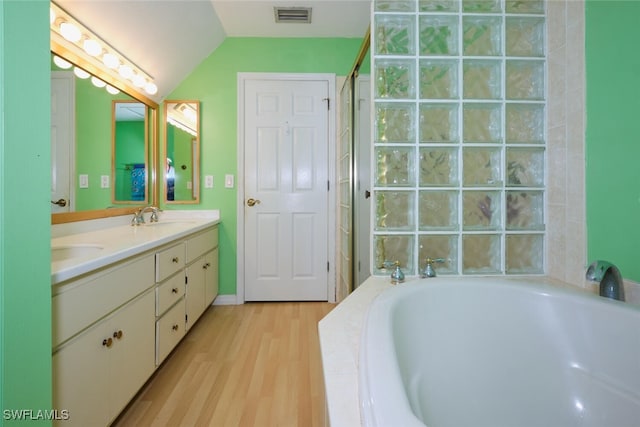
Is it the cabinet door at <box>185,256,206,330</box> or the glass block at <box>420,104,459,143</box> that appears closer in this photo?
the glass block at <box>420,104,459,143</box>

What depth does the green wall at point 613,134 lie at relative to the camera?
984 millimetres

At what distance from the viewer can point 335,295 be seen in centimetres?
268

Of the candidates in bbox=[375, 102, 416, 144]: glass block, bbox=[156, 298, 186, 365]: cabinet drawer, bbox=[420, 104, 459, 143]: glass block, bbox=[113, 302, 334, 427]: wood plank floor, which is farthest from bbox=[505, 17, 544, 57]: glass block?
bbox=[156, 298, 186, 365]: cabinet drawer

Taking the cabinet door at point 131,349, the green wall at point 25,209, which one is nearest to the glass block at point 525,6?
the green wall at point 25,209

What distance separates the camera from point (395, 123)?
139 centimetres

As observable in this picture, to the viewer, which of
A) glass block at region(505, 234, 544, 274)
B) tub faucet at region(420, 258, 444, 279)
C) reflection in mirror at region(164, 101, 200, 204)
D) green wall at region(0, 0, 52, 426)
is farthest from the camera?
reflection in mirror at region(164, 101, 200, 204)

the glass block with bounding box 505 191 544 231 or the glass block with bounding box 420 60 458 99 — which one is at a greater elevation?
the glass block with bounding box 420 60 458 99

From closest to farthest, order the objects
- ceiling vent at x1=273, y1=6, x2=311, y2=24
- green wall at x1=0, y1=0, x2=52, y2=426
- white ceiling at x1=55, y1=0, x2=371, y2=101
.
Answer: green wall at x1=0, y1=0, x2=52, y2=426
white ceiling at x1=55, y1=0, x2=371, y2=101
ceiling vent at x1=273, y1=6, x2=311, y2=24

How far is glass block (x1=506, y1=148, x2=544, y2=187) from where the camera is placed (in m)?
1.38

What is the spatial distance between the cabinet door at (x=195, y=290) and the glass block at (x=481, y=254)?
157 centimetres

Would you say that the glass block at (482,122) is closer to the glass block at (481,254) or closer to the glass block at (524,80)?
the glass block at (524,80)

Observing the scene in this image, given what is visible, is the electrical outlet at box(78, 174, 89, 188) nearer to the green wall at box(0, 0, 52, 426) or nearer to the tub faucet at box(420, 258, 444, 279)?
the green wall at box(0, 0, 52, 426)

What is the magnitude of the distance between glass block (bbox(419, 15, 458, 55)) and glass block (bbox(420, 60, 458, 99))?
0.15 feet

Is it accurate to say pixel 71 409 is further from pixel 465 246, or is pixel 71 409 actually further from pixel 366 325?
pixel 465 246
